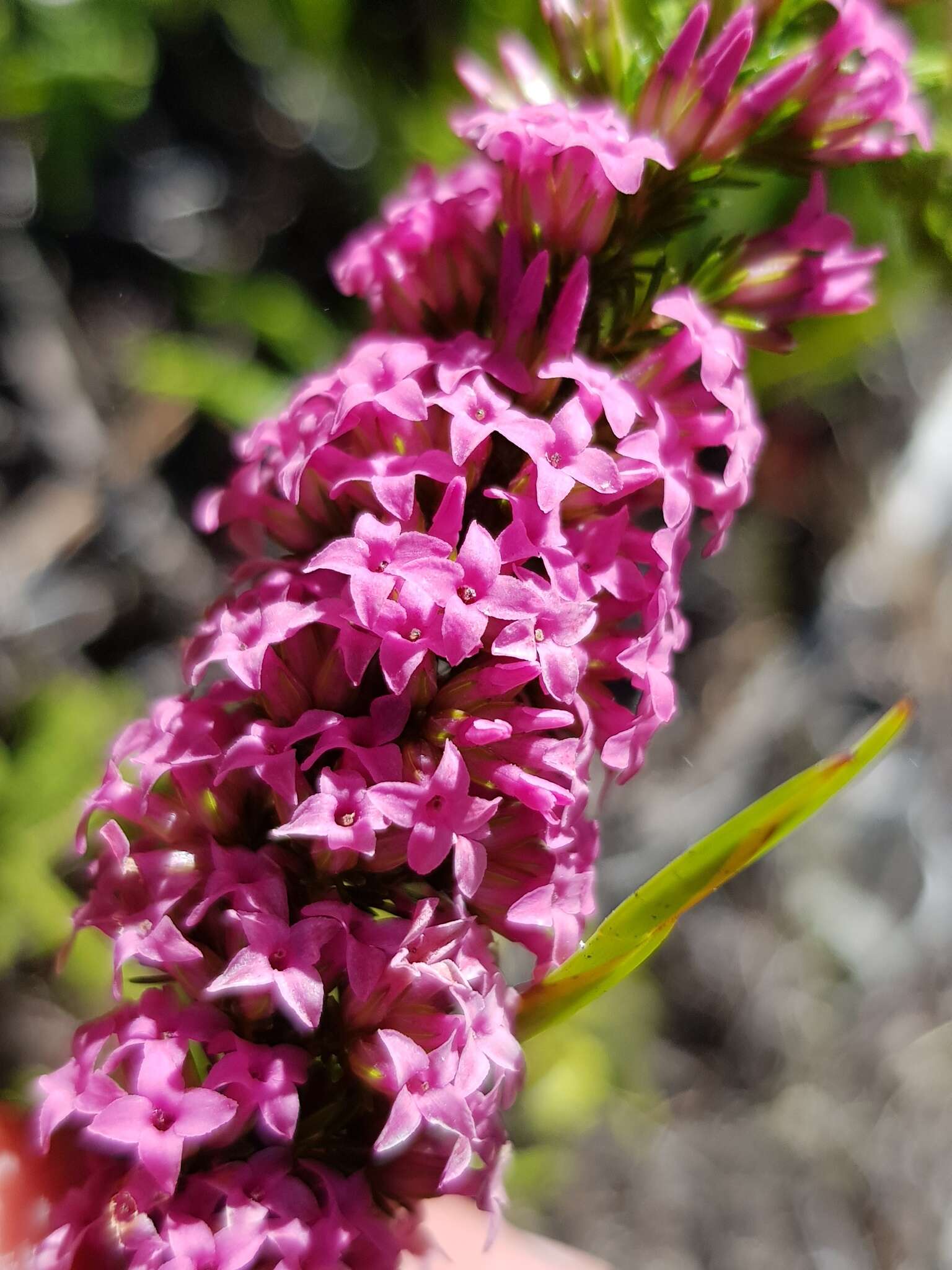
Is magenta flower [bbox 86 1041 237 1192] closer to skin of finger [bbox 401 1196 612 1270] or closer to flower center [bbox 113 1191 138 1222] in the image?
flower center [bbox 113 1191 138 1222]

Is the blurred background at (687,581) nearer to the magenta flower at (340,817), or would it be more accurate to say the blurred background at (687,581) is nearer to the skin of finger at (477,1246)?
the skin of finger at (477,1246)

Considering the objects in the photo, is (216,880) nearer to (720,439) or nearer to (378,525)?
(378,525)

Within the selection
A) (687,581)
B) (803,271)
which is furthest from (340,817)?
(687,581)

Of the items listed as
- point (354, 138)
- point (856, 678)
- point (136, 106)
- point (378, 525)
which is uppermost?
point (136, 106)

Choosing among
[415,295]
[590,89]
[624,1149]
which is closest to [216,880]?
[415,295]

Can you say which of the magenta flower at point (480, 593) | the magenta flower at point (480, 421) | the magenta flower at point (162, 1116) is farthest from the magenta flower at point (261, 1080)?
the magenta flower at point (480, 421)

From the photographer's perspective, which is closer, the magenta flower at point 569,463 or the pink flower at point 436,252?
the magenta flower at point 569,463

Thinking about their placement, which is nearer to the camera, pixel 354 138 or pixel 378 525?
pixel 378 525

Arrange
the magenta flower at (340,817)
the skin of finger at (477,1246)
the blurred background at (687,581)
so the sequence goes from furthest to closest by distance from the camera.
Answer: the blurred background at (687,581) → the skin of finger at (477,1246) → the magenta flower at (340,817)
